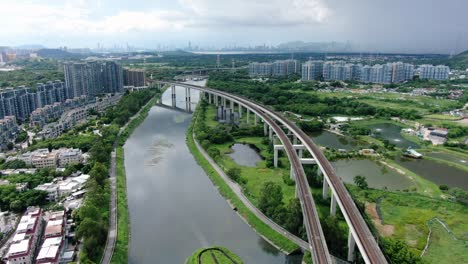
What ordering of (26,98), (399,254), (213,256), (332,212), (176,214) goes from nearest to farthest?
1. (399,254)
2. (213,256)
3. (332,212)
4. (176,214)
5. (26,98)

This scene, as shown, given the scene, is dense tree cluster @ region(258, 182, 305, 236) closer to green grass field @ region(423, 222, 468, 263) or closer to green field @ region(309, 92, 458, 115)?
green grass field @ region(423, 222, 468, 263)

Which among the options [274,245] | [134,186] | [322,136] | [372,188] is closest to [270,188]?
[274,245]

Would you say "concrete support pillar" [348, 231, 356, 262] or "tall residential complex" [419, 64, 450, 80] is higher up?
"tall residential complex" [419, 64, 450, 80]

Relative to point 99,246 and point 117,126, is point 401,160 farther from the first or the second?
point 117,126

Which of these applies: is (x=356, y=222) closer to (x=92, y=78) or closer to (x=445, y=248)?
(x=445, y=248)

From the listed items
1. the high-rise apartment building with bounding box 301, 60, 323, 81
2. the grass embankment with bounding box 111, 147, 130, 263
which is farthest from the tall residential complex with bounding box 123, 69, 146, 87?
the grass embankment with bounding box 111, 147, 130, 263

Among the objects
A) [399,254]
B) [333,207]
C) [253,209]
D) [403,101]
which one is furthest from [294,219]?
[403,101]
